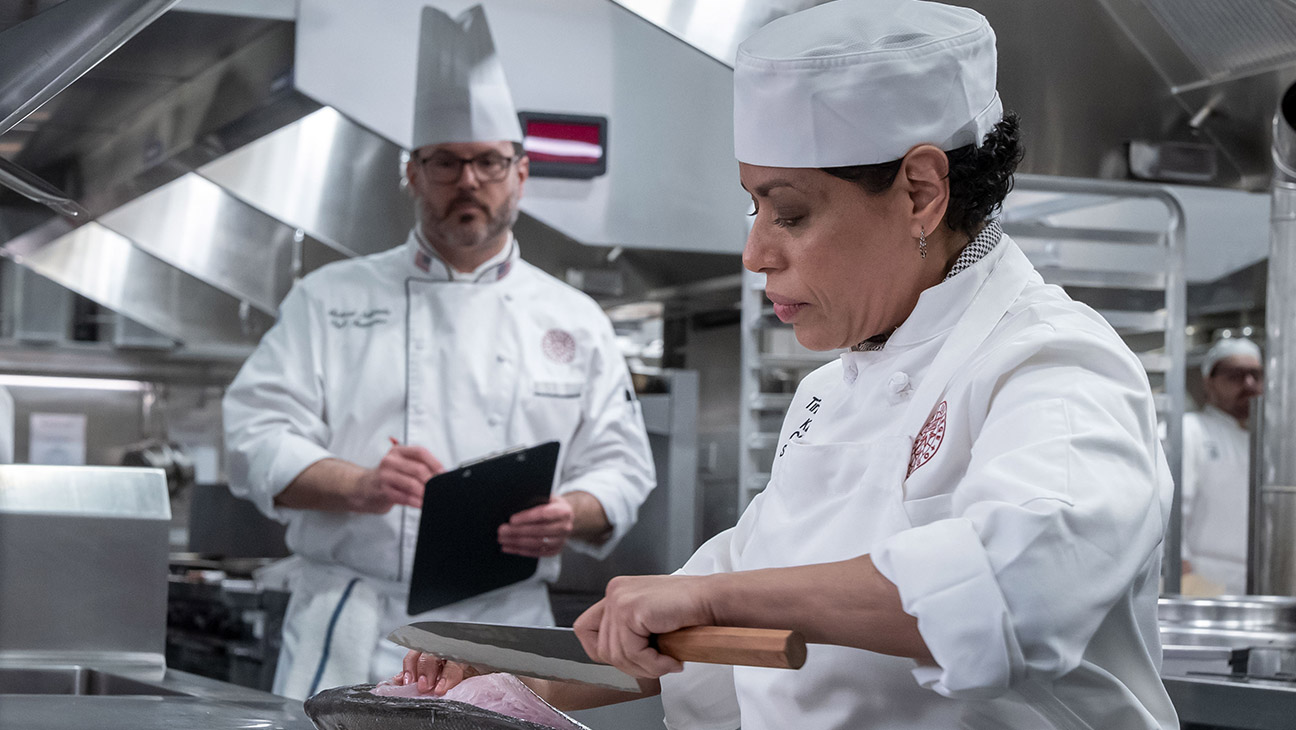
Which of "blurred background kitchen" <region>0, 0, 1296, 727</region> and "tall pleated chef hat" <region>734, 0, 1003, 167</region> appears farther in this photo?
"blurred background kitchen" <region>0, 0, 1296, 727</region>

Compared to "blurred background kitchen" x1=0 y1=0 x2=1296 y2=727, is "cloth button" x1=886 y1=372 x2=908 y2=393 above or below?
below

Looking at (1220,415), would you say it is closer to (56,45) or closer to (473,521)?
(473,521)

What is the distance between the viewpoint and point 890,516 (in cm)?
88

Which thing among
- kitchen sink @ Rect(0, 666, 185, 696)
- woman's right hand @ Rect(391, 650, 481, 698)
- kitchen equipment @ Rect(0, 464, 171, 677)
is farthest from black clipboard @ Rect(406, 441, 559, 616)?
woman's right hand @ Rect(391, 650, 481, 698)

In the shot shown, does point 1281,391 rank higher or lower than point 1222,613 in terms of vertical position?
higher

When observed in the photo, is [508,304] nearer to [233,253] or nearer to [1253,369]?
[233,253]

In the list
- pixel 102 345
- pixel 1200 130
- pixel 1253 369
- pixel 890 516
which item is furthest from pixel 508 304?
pixel 102 345

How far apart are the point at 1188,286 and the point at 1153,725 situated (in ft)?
12.6

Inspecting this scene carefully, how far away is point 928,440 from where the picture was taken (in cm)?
88

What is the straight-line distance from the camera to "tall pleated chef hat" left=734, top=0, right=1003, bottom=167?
0.90m

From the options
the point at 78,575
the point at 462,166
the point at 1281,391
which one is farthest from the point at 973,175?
the point at 1281,391

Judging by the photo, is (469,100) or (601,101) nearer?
(469,100)

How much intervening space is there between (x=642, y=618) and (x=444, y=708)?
0.61ft

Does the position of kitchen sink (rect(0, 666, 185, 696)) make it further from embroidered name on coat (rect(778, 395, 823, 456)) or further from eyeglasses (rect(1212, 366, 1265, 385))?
eyeglasses (rect(1212, 366, 1265, 385))
